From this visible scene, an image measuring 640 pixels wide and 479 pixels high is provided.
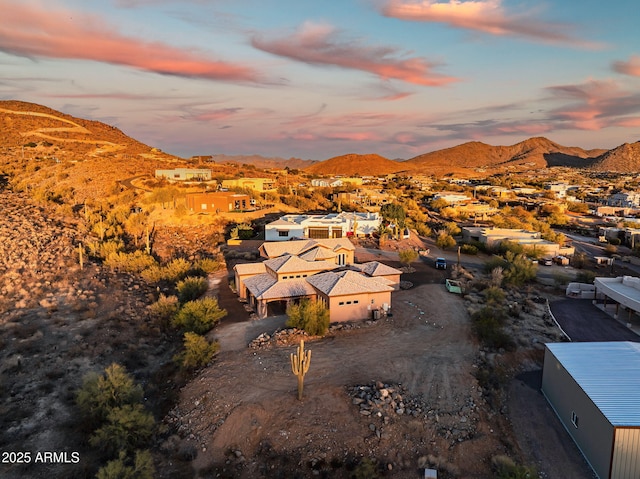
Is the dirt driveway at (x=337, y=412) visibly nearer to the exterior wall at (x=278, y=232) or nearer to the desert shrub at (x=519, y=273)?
the desert shrub at (x=519, y=273)

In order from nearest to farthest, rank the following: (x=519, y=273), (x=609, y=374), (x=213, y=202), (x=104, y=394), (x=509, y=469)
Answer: (x=509, y=469) < (x=609, y=374) < (x=104, y=394) < (x=519, y=273) < (x=213, y=202)

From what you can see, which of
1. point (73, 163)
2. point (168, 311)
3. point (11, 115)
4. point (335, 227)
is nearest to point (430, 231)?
point (335, 227)

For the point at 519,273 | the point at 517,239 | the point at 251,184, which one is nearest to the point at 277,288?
the point at 519,273

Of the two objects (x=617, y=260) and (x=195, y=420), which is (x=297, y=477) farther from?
(x=617, y=260)

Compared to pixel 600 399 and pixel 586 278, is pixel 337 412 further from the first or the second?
pixel 586 278

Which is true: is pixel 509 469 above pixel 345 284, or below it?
below
